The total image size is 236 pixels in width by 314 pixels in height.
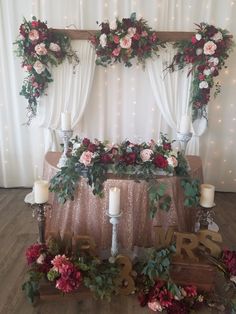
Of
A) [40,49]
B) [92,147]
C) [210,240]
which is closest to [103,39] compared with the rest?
[40,49]

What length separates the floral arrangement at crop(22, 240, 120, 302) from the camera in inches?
71.0

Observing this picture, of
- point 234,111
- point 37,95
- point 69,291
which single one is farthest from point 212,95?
point 69,291

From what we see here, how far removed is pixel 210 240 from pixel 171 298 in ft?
1.56

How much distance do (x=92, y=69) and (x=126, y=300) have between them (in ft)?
7.60

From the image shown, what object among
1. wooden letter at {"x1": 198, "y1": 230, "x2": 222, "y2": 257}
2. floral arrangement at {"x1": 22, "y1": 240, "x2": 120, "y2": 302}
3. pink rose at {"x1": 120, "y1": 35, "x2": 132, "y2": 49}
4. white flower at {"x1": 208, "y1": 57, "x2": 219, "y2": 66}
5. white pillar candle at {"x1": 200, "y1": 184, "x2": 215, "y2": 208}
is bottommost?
floral arrangement at {"x1": 22, "y1": 240, "x2": 120, "y2": 302}

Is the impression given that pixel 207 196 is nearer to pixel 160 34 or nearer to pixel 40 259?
pixel 40 259

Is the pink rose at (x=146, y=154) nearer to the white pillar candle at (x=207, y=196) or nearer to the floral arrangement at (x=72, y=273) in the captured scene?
the white pillar candle at (x=207, y=196)

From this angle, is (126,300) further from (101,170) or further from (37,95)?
(37,95)

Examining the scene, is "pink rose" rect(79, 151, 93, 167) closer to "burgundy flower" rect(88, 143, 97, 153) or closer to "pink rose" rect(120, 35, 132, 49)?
"burgundy flower" rect(88, 143, 97, 153)

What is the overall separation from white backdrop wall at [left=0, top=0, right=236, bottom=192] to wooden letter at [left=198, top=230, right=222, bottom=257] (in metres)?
1.68

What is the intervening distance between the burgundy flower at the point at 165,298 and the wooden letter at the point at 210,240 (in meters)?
0.42

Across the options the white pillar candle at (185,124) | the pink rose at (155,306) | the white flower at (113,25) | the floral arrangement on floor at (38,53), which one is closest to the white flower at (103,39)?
the white flower at (113,25)

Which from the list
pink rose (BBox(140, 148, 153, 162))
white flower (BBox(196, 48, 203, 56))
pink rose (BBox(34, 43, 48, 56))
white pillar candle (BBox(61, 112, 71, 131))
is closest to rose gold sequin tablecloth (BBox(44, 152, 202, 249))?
pink rose (BBox(140, 148, 153, 162))

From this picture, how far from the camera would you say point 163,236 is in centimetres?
199
